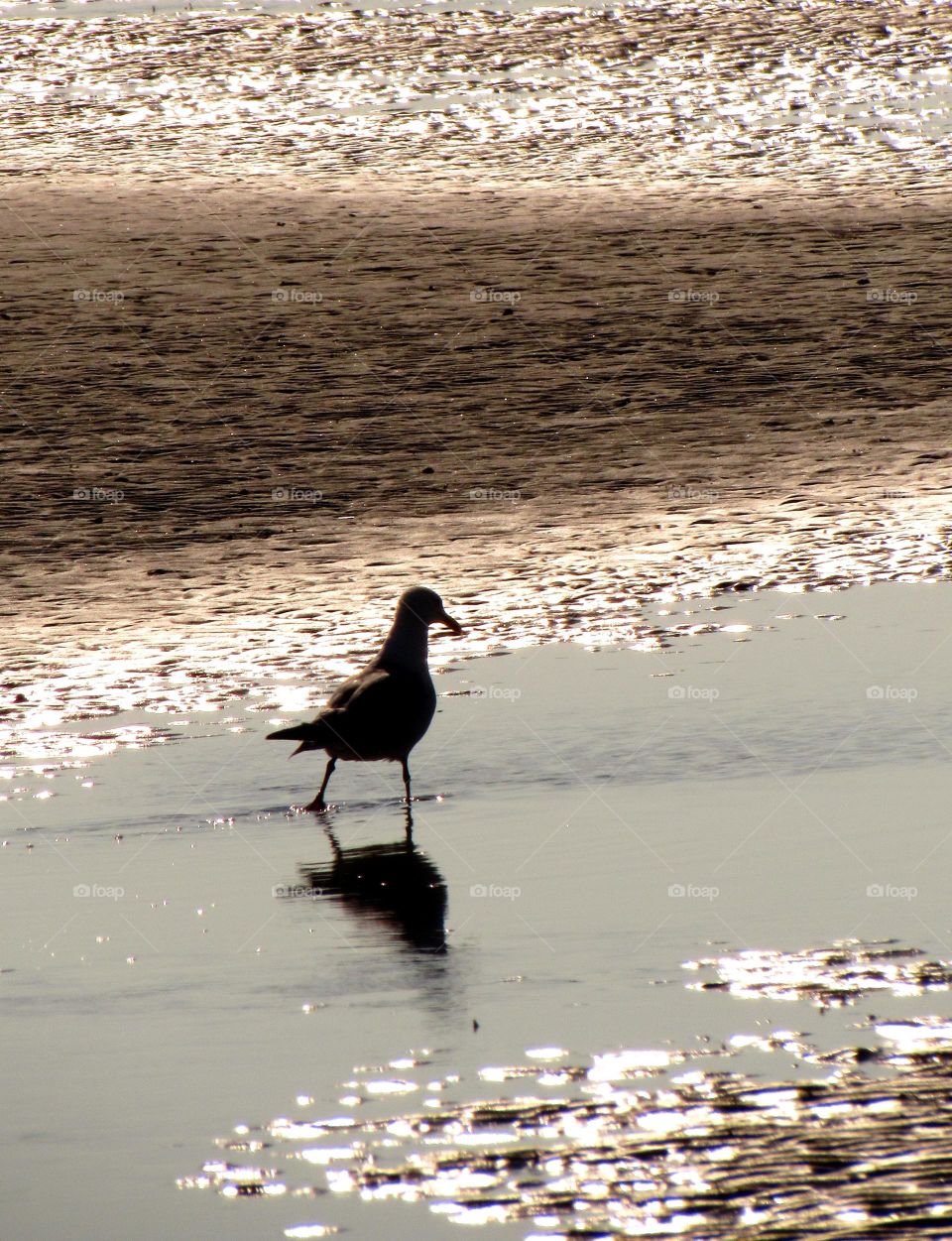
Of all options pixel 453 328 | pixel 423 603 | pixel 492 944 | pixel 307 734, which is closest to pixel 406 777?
pixel 307 734

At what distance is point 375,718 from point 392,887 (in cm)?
105

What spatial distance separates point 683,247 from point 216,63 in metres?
9.59

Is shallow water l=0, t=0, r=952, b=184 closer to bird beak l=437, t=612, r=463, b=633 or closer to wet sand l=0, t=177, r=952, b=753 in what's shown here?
wet sand l=0, t=177, r=952, b=753

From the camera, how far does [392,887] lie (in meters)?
6.59

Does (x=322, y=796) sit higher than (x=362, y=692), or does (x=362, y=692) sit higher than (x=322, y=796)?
(x=362, y=692)

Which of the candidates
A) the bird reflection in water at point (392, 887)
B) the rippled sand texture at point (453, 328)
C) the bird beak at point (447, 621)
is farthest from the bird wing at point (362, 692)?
the rippled sand texture at point (453, 328)

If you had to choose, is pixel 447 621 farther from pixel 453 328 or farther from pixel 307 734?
pixel 453 328

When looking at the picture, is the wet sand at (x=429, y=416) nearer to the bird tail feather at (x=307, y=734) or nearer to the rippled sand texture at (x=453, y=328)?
the rippled sand texture at (x=453, y=328)

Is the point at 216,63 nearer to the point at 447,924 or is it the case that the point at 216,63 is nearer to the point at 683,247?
the point at 683,247

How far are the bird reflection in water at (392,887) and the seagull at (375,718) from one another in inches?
18.3

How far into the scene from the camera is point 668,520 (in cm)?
1158

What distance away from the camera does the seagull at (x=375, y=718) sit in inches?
296

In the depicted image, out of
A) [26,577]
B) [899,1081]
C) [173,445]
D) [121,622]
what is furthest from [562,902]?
[173,445]

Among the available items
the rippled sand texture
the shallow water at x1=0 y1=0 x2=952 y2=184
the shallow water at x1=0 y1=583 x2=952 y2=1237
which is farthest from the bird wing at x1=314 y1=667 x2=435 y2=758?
the shallow water at x1=0 y1=0 x2=952 y2=184
